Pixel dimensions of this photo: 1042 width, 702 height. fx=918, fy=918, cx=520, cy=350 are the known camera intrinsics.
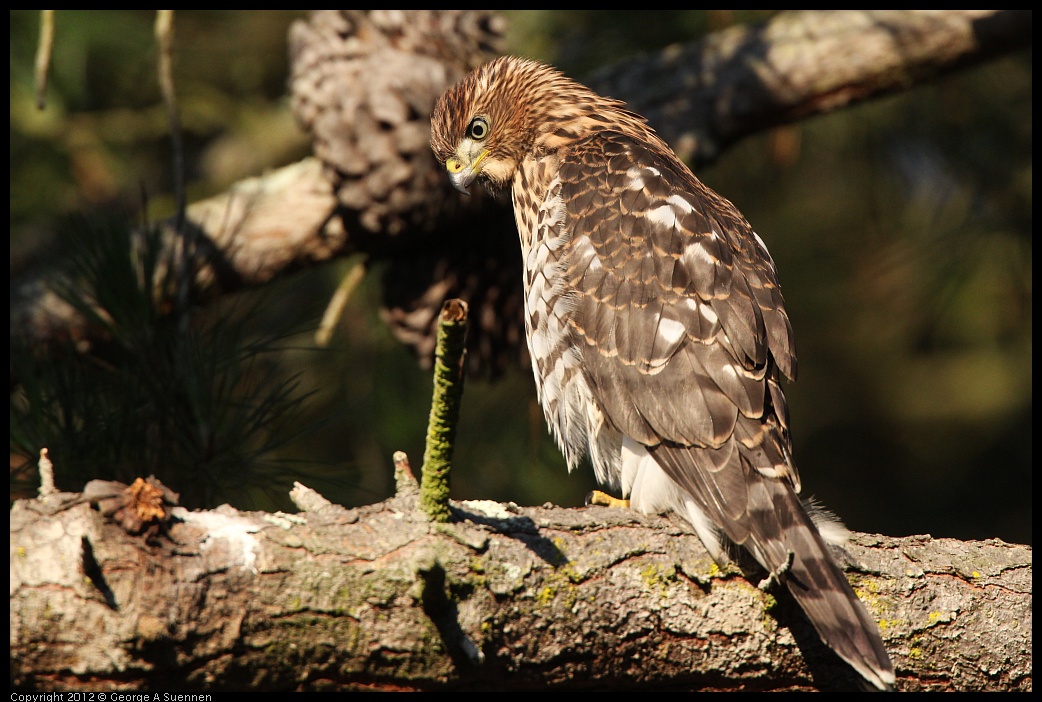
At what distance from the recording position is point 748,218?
18.7ft

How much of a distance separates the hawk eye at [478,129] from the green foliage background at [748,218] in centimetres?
84

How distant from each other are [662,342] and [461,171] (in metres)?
1.14

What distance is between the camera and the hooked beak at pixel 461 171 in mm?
3414

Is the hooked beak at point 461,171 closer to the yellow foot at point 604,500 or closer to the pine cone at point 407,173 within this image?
the pine cone at point 407,173

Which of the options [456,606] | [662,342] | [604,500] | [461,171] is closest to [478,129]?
[461,171]

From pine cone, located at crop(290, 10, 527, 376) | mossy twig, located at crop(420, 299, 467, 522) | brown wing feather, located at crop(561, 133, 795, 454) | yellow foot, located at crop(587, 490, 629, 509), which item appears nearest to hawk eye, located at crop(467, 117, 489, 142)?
pine cone, located at crop(290, 10, 527, 376)

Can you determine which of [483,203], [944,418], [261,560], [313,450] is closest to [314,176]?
[483,203]

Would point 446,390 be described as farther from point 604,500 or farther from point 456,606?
point 604,500

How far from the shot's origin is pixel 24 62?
443 centimetres

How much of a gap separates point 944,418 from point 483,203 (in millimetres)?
5005

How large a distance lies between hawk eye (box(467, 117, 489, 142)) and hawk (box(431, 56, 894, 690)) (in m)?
0.05

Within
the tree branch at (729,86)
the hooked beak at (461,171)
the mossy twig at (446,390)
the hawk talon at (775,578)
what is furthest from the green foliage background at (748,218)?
the hawk talon at (775,578)

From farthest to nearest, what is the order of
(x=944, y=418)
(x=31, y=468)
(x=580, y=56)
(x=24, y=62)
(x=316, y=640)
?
(x=944, y=418)
(x=580, y=56)
(x=24, y=62)
(x=31, y=468)
(x=316, y=640)

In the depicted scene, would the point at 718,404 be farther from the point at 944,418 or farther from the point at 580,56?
the point at 944,418
